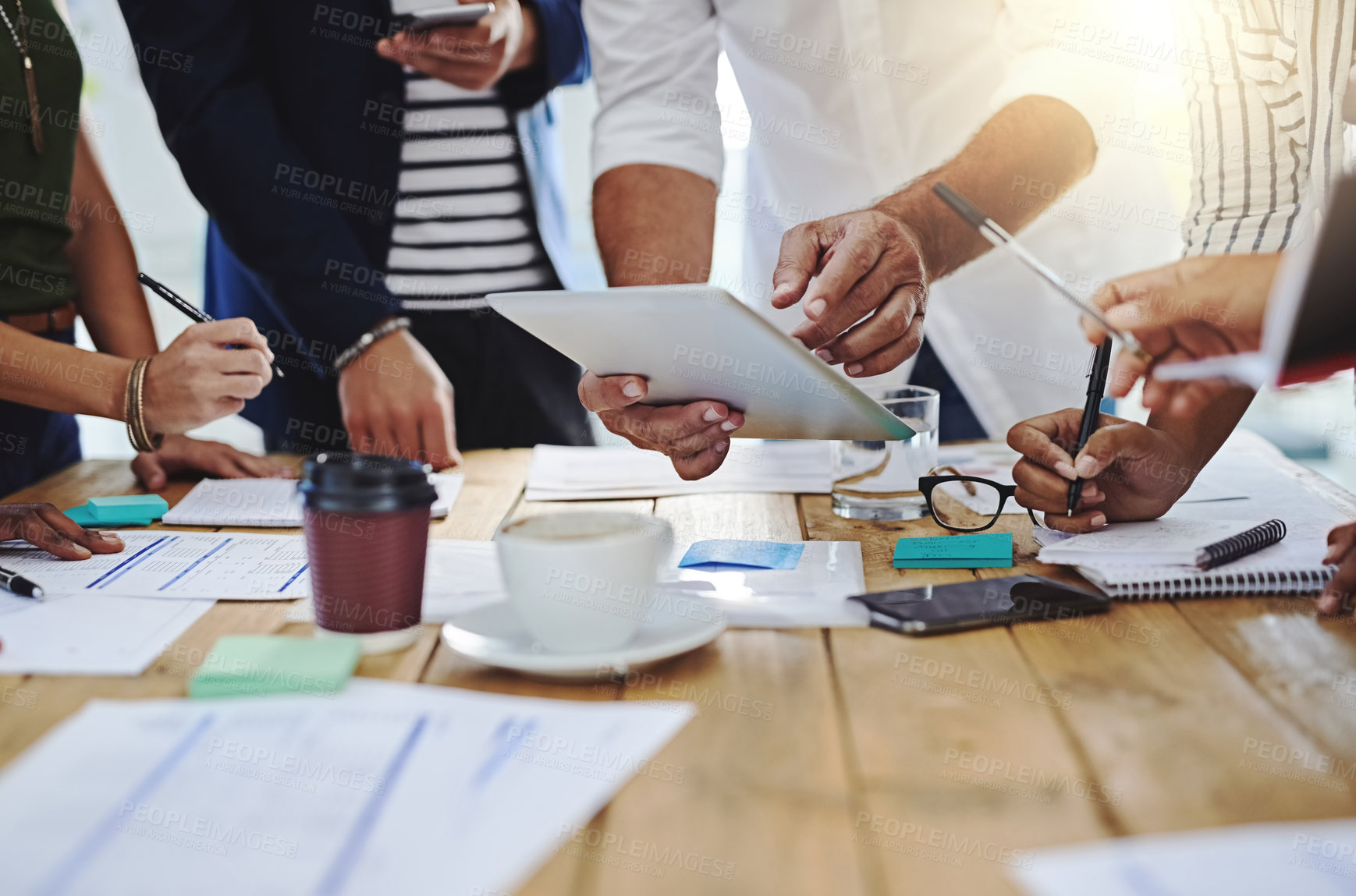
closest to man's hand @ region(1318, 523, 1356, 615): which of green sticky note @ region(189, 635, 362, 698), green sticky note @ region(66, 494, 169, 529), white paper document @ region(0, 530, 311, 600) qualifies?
green sticky note @ region(189, 635, 362, 698)

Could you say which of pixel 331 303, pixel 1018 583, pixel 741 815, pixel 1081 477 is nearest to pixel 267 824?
pixel 741 815

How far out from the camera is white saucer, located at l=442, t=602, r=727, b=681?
2.29 ft

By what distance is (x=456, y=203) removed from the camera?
1.83 metres

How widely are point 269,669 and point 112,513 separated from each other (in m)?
0.69

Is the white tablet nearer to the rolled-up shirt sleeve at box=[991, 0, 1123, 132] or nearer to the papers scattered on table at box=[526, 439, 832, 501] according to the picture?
the papers scattered on table at box=[526, 439, 832, 501]

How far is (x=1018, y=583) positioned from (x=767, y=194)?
4.06 ft

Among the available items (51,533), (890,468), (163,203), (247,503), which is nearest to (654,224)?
(890,468)

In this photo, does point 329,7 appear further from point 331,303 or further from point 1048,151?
point 1048,151

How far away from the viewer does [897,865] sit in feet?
1.61

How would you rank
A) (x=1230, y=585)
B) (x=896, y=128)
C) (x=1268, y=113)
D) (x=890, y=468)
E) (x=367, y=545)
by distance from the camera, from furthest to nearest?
(x=896, y=128) < (x=890, y=468) < (x=1268, y=113) < (x=1230, y=585) < (x=367, y=545)

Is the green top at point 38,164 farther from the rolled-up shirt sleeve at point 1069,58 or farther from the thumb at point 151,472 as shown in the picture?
the rolled-up shirt sleeve at point 1069,58

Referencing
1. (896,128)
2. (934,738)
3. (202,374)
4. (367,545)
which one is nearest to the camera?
(934,738)

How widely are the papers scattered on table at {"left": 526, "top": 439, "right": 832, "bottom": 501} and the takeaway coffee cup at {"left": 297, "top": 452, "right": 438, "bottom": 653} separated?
57cm

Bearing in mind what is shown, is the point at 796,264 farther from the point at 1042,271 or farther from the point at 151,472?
the point at 151,472
